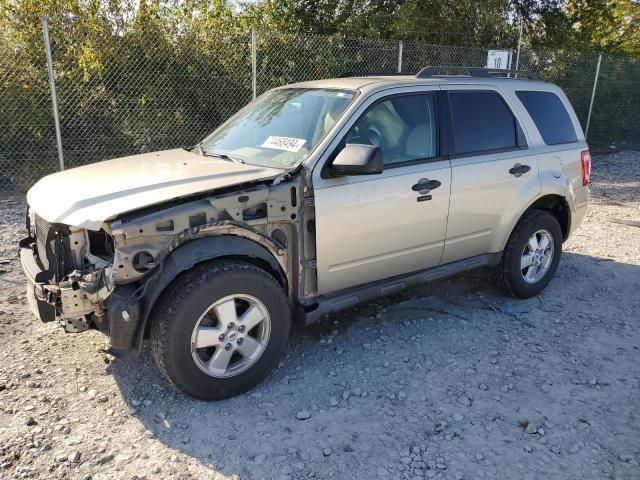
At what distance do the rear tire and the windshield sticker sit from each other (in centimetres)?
216

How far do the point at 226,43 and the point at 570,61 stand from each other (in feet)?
27.6

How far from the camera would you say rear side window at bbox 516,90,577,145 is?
4.91 m

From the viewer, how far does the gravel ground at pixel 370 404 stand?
2.92 m

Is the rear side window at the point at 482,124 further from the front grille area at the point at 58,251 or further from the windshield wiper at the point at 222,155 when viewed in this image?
the front grille area at the point at 58,251

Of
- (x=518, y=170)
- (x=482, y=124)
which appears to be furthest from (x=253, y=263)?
(x=518, y=170)

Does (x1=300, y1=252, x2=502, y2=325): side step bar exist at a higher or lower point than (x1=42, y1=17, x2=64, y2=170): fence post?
lower

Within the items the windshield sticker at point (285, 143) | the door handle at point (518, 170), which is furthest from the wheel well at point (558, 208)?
the windshield sticker at point (285, 143)

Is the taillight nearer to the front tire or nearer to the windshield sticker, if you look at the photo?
the windshield sticker

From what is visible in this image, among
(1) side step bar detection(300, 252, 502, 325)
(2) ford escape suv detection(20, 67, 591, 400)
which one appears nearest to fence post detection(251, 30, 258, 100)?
(2) ford escape suv detection(20, 67, 591, 400)

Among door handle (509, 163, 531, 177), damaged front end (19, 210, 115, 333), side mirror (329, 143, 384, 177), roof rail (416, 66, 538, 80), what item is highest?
roof rail (416, 66, 538, 80)

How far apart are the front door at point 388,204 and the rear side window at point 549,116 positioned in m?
1.20

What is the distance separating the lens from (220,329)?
3305 mm

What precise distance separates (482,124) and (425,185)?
909mm

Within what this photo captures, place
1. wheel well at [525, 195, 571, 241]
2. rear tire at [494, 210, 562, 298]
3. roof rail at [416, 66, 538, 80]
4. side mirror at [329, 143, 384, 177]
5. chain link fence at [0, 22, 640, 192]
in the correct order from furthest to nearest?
chain link fence at [0, 22, 640, 192], wheel well at [525, 195, 571, 241], rear tire at [494, 210, 562, 298], roof rail at [416, 66, 538, 80], side mirror at [329, 143, 384, 177]
